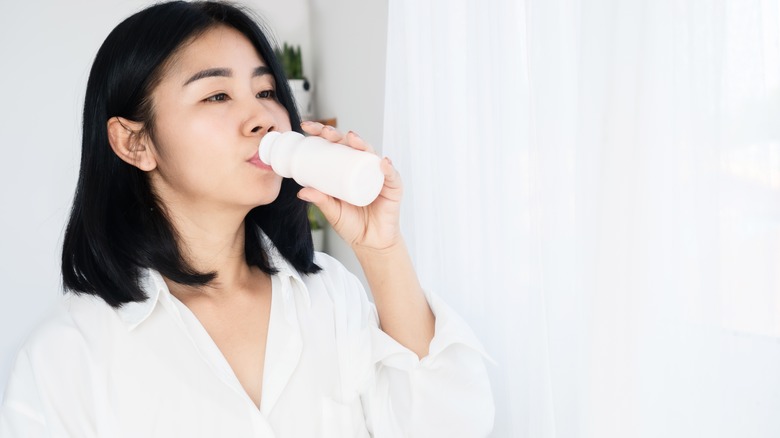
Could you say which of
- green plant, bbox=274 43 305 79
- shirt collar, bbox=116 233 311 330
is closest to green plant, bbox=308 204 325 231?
green plant, bbox=274 43 305 79

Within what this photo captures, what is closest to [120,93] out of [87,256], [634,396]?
[87,256]

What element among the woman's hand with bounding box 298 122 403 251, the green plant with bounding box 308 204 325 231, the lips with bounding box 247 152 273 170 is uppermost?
the lips with bounding box 247 152 273 170

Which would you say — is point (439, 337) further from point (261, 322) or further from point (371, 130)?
point (371, 130)

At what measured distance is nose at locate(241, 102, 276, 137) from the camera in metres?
0.88

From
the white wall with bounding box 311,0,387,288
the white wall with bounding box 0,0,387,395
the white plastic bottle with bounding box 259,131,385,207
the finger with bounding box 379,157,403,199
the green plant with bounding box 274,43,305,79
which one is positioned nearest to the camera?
the white plastic bottle with bounding box 259,131,385,207

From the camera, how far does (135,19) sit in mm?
960

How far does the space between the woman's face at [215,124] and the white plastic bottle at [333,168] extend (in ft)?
0.39

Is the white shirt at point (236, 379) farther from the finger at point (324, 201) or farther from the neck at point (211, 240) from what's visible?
the finger at point (324, 201)

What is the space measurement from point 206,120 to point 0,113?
6.65 feet

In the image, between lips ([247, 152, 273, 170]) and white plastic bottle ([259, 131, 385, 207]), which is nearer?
white plastic bottle ([259, 131, 385, 207])

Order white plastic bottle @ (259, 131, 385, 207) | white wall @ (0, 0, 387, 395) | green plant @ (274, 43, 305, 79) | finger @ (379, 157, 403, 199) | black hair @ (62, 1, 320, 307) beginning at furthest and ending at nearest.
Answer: green plant @ (274, 43, 305, 79) → white wall @ (0, 0, 387, 395) → black hair @ (62, 1, 320, 307) → finger @ (379, 157, 403, 199) → white plastic bottle @ (259, 131, 385, 207)

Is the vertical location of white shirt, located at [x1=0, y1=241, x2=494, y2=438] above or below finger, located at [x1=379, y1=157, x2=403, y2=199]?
below

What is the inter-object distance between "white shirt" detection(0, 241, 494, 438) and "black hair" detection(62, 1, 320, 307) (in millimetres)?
37

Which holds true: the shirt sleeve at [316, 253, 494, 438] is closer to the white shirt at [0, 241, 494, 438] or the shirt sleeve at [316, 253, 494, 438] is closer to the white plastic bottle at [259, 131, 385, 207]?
the white shirt at [0, 241, 494, 438]
